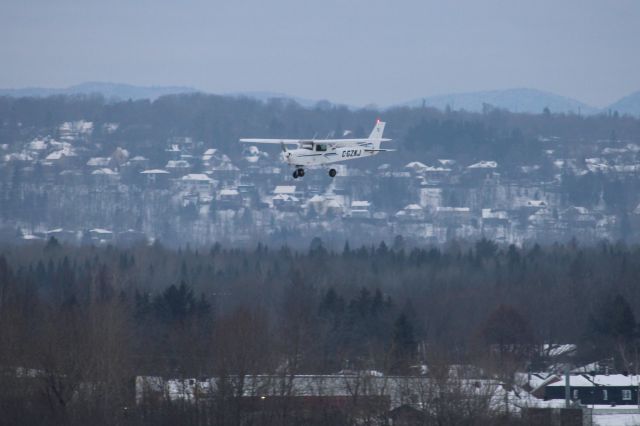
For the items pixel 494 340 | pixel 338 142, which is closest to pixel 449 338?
pixel 494 340

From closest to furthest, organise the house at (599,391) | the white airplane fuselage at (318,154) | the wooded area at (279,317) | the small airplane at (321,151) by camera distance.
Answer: the wooded area at (279,317) < the small airplane at (321,151) < the white airplane fuselage at (318,154) < the house at (599,391)

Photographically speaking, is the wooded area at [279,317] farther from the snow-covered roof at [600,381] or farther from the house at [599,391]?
the snow-covered roof at [600,381]

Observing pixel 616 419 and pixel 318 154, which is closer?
pixel 616 419

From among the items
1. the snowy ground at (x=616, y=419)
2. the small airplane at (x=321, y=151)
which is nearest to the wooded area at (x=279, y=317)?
the snowy ground at (x=616, y=419)

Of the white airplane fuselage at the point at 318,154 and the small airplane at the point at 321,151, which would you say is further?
the white airplane fuselage at the point at 318,154

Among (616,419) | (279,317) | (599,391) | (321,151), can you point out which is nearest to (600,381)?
(599,391)

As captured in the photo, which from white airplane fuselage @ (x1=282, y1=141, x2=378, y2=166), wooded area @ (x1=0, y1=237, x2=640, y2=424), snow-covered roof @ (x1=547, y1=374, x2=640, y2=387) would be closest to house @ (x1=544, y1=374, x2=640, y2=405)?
snow-covered roof @ (x1=547, y1=374, x2=640, y2=387)

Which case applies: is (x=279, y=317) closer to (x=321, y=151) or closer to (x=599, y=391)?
(x=321, y=151)

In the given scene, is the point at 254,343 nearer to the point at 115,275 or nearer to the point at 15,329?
the point at 15,329
